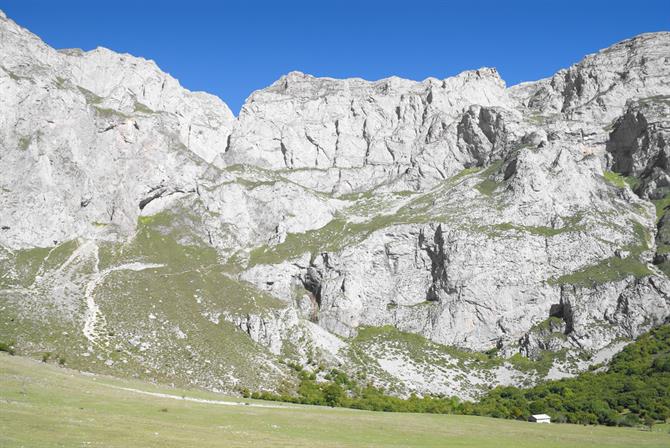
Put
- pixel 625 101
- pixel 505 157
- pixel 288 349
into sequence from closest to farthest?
pixel 288 349
pixel 505 157
pixel 625 101

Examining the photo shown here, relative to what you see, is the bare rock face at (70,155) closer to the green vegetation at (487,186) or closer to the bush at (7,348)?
the bush at (7,348)

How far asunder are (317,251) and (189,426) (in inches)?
3968

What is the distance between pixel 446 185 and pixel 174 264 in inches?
3391

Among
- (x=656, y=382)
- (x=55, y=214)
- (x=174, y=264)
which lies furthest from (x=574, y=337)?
(x=55, y=214)

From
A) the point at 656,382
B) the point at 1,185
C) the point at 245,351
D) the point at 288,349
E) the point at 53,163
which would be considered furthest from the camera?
the point at 53,163

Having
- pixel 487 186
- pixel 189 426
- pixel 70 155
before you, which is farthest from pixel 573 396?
pixel 70 155

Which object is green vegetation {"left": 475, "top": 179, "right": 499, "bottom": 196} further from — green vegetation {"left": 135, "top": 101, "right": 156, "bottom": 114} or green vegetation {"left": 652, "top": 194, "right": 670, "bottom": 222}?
green vegetation {"left": 135, "top": 101, "right": 156, "bottom": 114}

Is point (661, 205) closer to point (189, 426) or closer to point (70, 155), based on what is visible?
point (189, 426)

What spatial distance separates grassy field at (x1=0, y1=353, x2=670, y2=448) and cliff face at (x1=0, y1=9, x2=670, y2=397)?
32.1 m

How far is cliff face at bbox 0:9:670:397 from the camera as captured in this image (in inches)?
4358

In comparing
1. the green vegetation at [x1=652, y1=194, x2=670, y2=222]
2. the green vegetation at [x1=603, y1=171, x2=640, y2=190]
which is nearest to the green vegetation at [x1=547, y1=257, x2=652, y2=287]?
the green vegetation at [x1=652, y1=194, x2=670, y2=222]

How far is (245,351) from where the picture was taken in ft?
358

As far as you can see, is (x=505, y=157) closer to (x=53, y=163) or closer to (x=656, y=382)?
(x=656, y=382)

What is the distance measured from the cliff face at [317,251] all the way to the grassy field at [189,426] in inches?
1265
